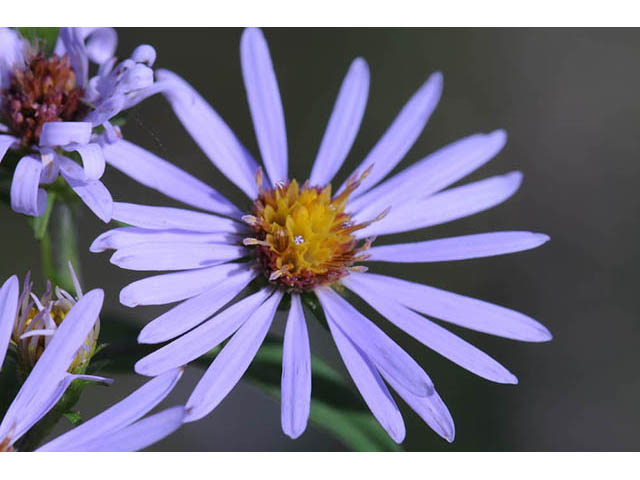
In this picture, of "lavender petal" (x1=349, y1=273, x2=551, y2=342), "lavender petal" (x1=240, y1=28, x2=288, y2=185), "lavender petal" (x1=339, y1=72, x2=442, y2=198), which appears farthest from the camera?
"lavender petal" (x1=339, y1=72, x2=442, y2=198)

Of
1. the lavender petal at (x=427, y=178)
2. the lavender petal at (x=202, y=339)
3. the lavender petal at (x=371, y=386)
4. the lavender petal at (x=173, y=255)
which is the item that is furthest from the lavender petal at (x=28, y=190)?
the lavender petal at (x=427, y=178)

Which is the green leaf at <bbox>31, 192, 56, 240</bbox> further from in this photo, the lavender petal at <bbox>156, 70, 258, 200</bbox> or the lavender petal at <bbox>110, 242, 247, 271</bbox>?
the lavender petal at <bbox>156, 70, 258, 200</bbox>

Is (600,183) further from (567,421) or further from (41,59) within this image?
(41,59)

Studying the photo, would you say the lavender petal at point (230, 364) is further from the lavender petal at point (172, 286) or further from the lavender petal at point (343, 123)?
the lavender petal at point (343, 123)

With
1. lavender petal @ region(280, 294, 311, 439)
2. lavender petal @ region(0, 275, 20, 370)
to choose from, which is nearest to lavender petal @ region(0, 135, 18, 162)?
lavender petal @ region(0, 275, 20, 370)

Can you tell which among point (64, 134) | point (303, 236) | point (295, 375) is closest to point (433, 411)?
point (295, 375)

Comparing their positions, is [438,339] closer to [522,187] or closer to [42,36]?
[42,36]

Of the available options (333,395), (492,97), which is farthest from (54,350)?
(492,97)
